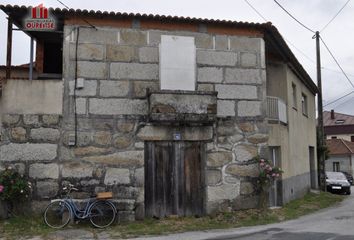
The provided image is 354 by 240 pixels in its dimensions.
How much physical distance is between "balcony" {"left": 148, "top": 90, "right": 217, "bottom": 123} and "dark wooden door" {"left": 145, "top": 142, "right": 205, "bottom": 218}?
2.44 feet

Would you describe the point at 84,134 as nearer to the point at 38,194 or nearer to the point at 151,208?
the point at 38,194

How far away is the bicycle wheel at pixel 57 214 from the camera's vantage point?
9.94 m

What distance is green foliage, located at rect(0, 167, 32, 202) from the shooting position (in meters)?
9.92

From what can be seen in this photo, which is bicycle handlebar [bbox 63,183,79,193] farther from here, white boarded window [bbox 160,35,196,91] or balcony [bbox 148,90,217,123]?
white boarded window [bbox 160,35,196,91]

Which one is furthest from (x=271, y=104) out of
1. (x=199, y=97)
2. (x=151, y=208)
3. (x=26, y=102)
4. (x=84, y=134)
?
(x=26, y=102)

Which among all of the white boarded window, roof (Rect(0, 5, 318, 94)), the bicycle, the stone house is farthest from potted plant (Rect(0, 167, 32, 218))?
the white boarded window

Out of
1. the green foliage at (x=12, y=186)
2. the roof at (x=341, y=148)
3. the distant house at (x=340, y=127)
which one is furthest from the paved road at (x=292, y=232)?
the distant house at (x=340, y=127)

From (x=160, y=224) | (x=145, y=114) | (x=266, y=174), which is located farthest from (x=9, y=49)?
(x=266, y=174)

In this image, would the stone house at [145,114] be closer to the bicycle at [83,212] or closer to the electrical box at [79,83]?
the electrical box at [79,83]

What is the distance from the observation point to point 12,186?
9.92 m

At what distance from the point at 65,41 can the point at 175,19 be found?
2940 mm

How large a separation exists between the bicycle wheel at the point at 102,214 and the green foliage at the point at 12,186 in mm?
1660

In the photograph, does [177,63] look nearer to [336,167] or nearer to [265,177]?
[265,177]

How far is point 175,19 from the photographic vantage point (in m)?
11.5
